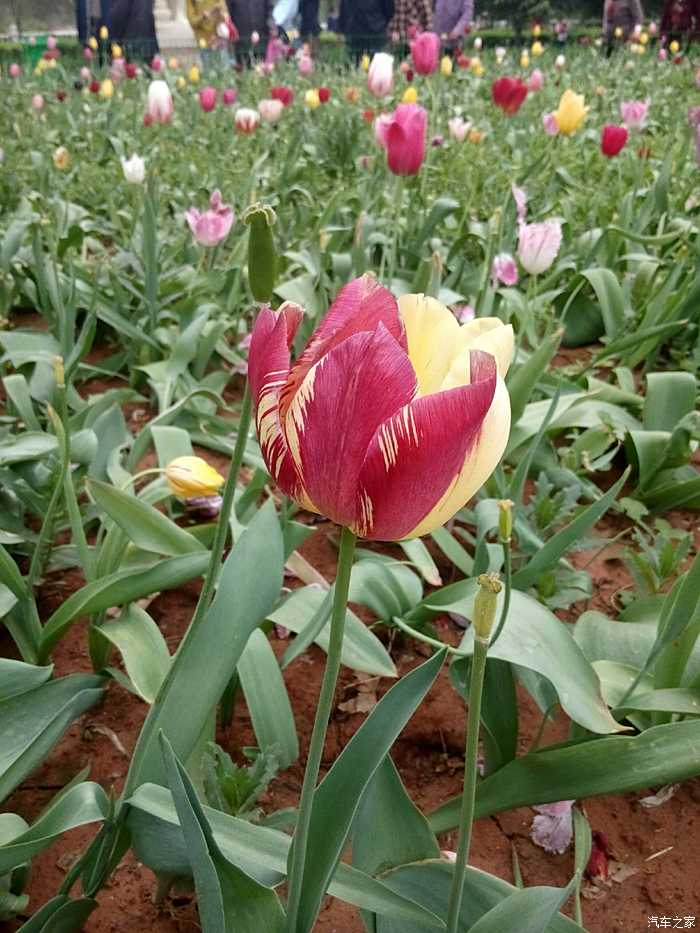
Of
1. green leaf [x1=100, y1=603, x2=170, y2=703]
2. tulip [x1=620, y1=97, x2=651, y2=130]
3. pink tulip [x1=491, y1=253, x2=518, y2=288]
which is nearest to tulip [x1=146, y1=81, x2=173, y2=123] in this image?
pink tulip [x1=491, y1=253, x2=518, y2=288]

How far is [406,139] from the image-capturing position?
1882mm

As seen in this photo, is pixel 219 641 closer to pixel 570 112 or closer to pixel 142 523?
pixel 142 523

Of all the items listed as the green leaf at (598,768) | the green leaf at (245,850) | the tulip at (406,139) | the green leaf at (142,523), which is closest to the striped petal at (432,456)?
the green leaf at (245,850)

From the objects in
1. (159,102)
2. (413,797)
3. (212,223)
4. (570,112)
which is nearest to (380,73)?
(570,112)

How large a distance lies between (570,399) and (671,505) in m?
0.29

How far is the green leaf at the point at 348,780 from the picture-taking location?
0.65m

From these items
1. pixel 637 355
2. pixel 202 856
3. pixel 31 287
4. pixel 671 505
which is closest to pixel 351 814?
pixel 202 856

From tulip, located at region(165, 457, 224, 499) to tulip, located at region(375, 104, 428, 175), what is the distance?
95 centimetres

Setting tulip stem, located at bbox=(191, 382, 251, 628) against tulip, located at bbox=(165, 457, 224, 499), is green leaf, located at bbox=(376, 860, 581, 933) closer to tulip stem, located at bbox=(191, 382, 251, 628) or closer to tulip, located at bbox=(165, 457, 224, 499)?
tulip stem, located at bbox=(191, 382, 251, 628)

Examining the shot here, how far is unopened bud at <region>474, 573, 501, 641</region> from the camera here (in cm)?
48

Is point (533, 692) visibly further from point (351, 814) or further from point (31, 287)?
point (31, 287)

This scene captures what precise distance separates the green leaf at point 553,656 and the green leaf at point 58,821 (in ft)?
1.36

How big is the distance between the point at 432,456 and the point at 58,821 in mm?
546

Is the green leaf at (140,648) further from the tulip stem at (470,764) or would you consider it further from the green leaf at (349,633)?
the tulip stem at (470,764)
